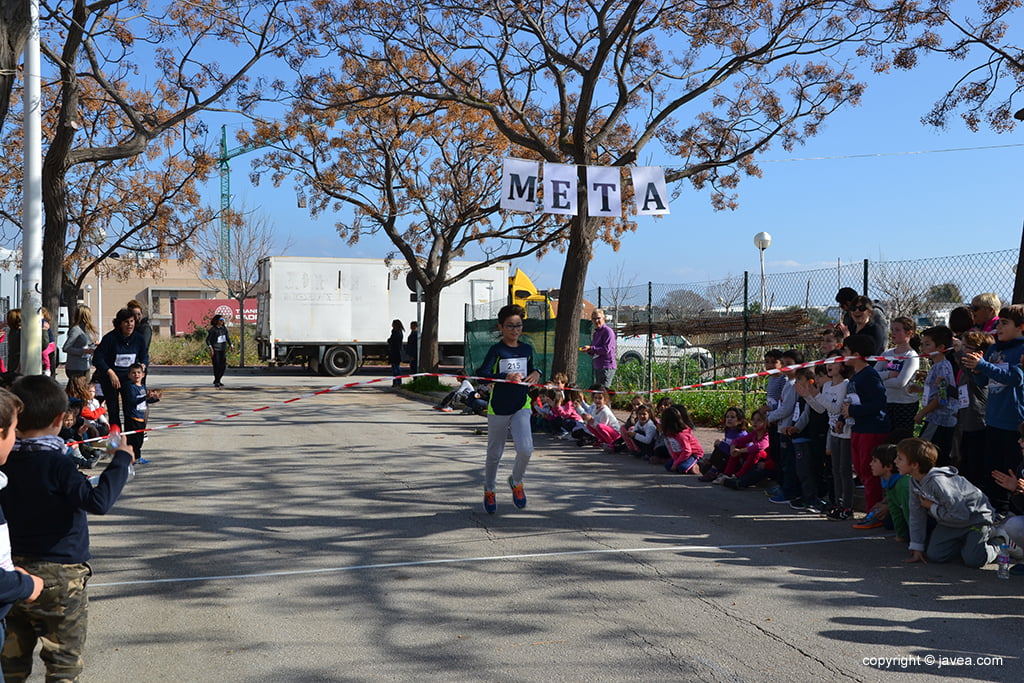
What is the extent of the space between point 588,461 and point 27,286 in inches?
281

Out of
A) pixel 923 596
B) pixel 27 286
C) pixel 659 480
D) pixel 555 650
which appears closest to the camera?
pixel 555 650

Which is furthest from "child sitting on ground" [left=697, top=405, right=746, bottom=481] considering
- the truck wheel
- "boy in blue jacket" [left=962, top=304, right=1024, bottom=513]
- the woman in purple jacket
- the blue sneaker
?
the truck wheel

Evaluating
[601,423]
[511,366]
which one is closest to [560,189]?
[601,423]

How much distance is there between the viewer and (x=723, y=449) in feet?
32.0

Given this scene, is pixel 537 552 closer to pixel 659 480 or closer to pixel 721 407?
pixel 659 480

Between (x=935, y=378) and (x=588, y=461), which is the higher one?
(x=935, y=378)

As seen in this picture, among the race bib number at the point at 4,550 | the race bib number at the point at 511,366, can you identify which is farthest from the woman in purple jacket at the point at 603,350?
the race bib number at the point at 4,550

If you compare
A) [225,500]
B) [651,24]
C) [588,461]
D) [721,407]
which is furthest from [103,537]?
[651,24]

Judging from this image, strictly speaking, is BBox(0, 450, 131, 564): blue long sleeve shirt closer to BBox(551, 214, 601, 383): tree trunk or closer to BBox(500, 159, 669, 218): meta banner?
BBox(500, 159, 669, 218): meta banner

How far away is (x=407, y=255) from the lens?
24.3 metres

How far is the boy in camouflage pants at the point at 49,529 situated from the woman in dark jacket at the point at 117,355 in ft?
24.1

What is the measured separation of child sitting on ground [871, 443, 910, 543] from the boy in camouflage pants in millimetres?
5531

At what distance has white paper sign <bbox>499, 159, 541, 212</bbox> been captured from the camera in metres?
14.0

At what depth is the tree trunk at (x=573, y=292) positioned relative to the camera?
15805 millimetres
